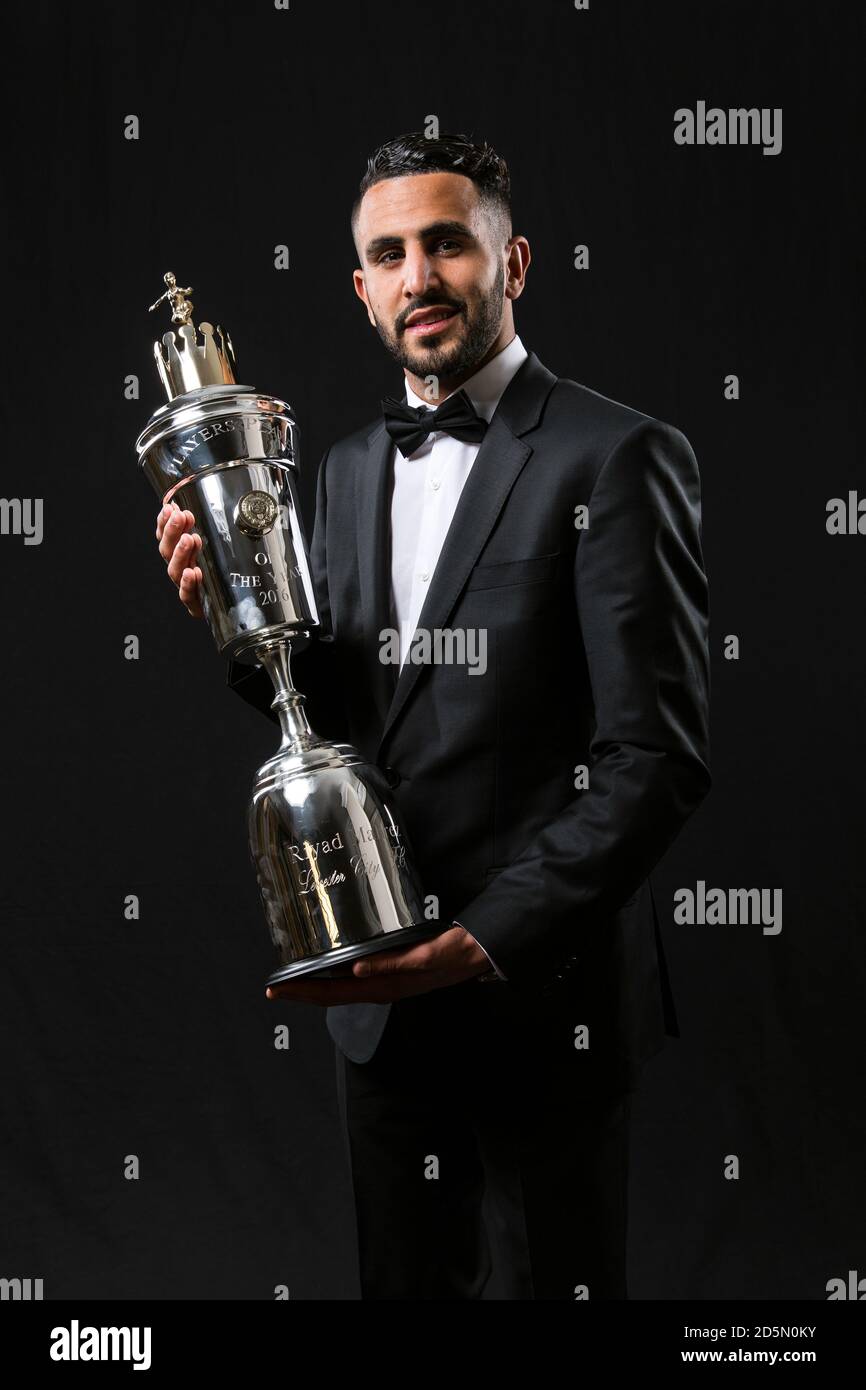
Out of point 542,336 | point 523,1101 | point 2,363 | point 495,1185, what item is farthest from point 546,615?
point 2,363

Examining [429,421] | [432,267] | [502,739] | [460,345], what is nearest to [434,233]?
[432,267]

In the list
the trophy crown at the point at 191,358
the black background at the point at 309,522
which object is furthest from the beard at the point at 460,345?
the black background at the point at 309,522

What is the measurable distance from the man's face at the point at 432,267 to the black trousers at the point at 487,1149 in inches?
34.8

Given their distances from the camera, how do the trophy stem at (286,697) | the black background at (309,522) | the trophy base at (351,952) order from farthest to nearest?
the black background at (309,522), the trophy stem at (286,697), the trophy base at (351,952)

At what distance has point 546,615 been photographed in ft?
6.54

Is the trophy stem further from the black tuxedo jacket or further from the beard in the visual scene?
the beard

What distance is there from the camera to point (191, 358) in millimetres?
2064

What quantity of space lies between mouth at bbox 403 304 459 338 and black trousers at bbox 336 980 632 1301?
2.93 feet

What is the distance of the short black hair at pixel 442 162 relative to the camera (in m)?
2.01

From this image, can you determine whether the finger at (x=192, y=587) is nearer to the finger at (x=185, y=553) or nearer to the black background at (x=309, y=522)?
the finger at (x=185, y=553)

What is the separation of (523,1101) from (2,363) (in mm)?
2036

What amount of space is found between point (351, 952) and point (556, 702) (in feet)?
1.46

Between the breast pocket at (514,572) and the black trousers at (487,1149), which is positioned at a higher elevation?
the breast pocket at (514,572)
